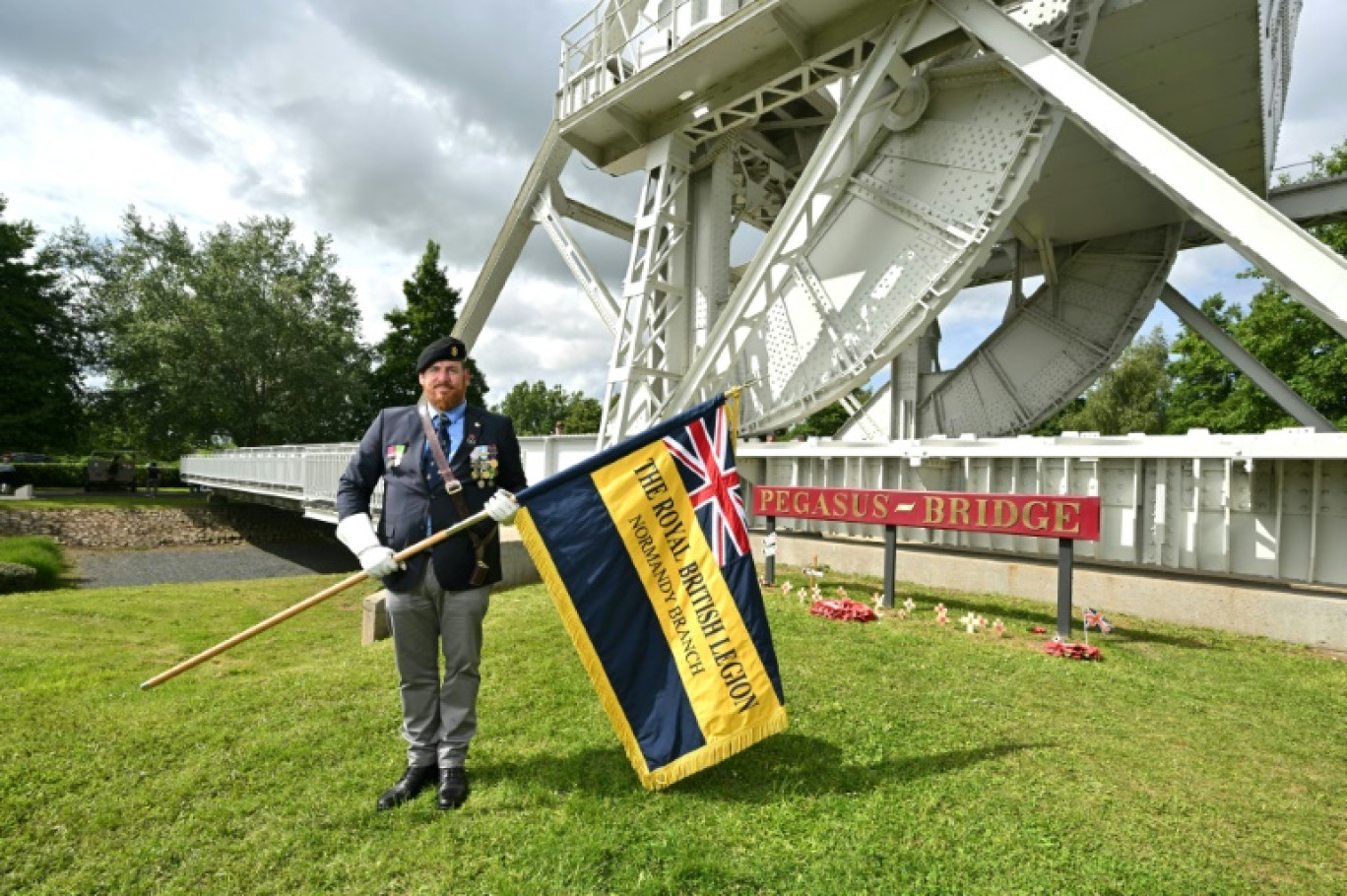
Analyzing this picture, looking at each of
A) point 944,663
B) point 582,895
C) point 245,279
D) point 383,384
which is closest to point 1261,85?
point 944,663

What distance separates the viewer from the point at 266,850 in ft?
8.98

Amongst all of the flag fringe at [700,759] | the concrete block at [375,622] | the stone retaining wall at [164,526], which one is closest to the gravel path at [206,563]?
the stone retaining wall at [164,526]

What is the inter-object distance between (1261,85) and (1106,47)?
8.14ft

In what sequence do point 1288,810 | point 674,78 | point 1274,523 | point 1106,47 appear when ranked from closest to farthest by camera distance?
point 1288,810, point 1274,523, point 1106,47, point 674,78

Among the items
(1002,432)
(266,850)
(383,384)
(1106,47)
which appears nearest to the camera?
(266,850)

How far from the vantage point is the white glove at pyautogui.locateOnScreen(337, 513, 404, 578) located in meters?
3.03

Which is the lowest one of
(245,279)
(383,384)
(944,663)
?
(944,663)

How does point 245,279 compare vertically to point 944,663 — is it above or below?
above

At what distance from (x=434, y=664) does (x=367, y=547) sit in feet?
2.37

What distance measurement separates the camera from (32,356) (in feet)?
95.2

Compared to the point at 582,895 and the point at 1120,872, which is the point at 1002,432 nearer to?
the point at 1120,872

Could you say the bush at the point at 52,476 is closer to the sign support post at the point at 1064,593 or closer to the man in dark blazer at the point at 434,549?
the man in dark blazer at the point at 434,549

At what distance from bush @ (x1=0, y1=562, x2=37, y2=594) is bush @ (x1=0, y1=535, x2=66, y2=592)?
0.04 meters

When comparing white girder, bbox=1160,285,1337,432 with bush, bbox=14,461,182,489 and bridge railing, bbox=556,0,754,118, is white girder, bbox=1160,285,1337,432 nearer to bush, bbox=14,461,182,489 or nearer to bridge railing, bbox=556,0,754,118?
bridge railing, bbox=556,0,754,118
